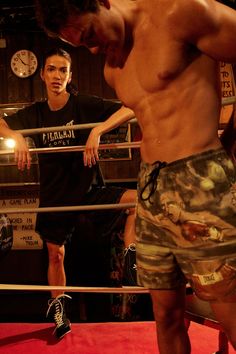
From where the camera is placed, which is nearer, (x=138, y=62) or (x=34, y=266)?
(x=138, y=62)

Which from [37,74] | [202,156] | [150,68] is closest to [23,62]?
[37,74]

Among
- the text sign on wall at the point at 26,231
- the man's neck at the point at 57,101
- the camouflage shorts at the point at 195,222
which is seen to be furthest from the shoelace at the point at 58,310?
the text sign on wall at the point at 26,231

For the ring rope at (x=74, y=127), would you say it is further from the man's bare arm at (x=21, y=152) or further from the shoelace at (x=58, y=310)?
the shoelace at (x=58, y=310)

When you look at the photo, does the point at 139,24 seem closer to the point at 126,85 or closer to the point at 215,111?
the point at 126,85

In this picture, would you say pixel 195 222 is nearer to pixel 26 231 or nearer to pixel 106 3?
pixel 106 3

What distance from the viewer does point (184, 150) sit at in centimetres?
119

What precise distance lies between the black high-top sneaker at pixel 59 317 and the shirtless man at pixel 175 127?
1257 millimetres

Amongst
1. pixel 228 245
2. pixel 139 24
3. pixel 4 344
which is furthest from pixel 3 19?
pixel 228 245

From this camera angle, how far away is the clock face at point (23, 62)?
6422mm

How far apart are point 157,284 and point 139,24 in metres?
0.79

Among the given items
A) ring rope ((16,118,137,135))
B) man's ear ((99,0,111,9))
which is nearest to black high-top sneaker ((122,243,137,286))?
ring rope ((16,118,137,135))

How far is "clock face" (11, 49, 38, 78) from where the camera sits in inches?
253

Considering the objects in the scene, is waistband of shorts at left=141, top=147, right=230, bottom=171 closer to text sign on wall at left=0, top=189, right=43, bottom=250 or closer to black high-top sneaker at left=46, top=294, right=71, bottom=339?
black high-top sneaker at left=46, top=294, right=71, bottom=339

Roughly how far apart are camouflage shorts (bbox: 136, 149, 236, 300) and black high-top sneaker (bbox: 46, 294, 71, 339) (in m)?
1.33
